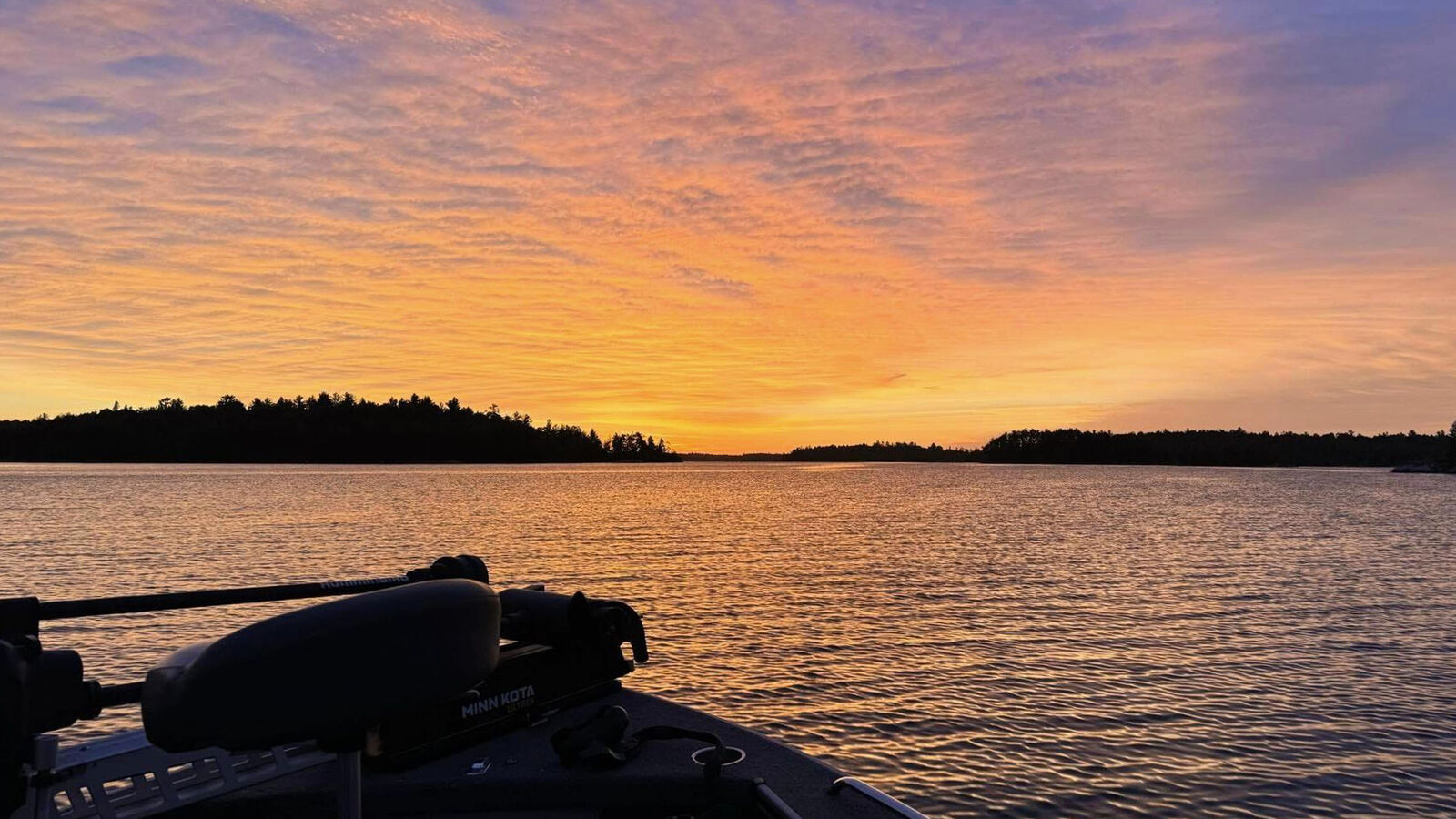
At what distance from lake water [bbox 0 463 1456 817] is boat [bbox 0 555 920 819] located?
6.57m

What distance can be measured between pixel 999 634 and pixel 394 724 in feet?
61.5

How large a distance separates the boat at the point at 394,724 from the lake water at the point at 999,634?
21.5ft

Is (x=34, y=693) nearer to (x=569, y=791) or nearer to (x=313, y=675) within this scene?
(x=313, y=675)

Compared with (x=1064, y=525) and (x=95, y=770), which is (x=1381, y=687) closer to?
(x=95, y=770)

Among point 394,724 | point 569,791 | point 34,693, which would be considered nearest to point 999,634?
point 569,791

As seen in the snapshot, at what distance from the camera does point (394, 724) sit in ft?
14.9

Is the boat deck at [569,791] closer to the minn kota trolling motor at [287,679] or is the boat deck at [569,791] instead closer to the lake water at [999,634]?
the minn kota trolling motor at [287,679]

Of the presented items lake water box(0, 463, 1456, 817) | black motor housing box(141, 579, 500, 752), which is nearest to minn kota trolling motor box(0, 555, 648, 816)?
black motor housing box(141, 579, 500, 752)

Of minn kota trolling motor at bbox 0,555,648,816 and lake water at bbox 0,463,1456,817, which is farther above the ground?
minn kota trolling motor at bbox 0,555,648,816

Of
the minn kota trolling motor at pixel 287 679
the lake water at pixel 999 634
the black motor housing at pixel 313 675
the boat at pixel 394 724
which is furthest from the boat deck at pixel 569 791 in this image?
the lake water at pixel 999 634

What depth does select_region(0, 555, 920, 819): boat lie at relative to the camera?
236 centimetres

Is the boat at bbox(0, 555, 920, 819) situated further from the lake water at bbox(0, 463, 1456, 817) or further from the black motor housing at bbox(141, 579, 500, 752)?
the lake water at bbox(0, 463, 1456, 817)

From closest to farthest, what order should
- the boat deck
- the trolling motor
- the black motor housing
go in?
1. the black motor housing
2. the trolling motor
3. the boat deck

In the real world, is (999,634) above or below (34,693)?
below
